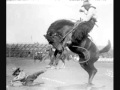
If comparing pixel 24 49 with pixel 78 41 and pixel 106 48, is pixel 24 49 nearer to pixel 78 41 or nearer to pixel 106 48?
pixel 78 41

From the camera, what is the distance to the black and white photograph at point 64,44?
4785 millimetres

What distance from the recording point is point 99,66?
15.8 feet

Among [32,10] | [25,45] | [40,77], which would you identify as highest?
[32,10]

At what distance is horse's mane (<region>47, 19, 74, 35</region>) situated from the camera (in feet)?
15.7

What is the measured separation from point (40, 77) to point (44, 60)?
0.18 meters

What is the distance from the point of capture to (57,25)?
15.7 feet

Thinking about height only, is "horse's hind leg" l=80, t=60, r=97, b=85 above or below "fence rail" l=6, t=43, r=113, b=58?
below

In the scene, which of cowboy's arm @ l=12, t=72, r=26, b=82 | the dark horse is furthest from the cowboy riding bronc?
cowboy's arm @ l=12, t=72, r=26, b=82

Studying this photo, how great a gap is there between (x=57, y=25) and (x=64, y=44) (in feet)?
0.65

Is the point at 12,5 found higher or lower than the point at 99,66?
higher

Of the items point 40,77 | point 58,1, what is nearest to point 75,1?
point 58,1

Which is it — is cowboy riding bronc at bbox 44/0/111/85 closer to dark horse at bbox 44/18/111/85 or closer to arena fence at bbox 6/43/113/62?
dark horse at bbox 44/18/111/85

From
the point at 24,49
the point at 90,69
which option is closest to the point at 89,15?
the point at 90,69

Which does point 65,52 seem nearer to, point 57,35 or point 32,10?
point 57,35
